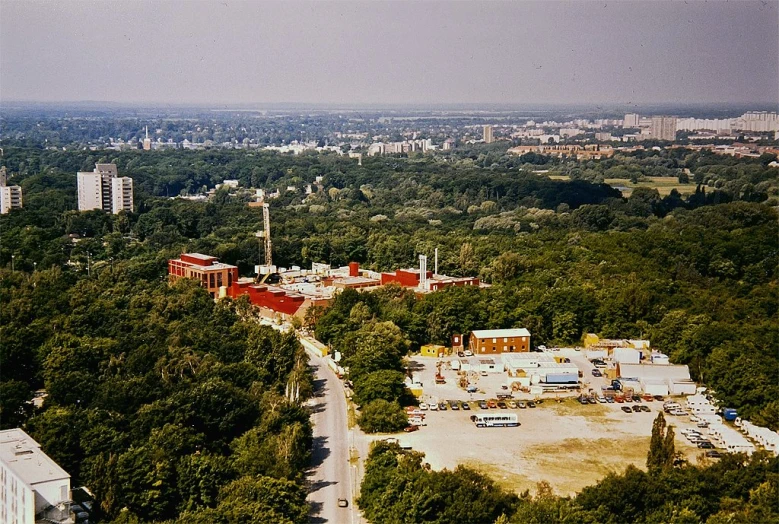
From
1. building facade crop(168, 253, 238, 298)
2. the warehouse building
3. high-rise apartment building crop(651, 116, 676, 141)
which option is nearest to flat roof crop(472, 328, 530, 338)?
the warehouse building

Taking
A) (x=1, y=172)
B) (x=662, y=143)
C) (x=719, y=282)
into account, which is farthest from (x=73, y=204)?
(x=662, y=143)

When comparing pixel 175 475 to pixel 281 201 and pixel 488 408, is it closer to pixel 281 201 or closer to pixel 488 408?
pixel 488 408

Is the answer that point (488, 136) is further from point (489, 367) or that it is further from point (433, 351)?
point (489, 367)

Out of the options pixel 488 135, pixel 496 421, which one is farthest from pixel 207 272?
pixel 488 135

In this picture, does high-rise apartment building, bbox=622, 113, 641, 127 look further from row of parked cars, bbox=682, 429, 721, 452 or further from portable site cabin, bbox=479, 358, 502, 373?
row of parked cars, bbox=682, 429, 721, 452

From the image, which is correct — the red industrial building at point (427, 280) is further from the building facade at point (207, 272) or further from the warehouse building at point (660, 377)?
the warehouse building at point (660, 377)
